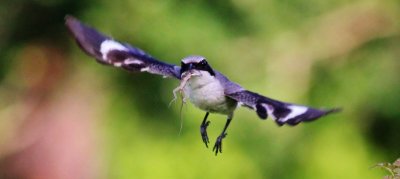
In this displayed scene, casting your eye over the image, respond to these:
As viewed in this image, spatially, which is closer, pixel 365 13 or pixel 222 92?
pixel 222 92

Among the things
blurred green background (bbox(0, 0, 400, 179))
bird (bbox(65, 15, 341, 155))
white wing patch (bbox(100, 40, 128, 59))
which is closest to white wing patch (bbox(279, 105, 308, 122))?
bird (bbox(65, 15, 341, 155))

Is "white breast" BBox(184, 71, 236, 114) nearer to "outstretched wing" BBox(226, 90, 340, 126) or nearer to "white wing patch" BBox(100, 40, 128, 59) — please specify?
"outstretched wing" BBox(226, 90, 340, 126)

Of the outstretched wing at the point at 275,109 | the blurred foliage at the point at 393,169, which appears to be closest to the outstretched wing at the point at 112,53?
the outstretched wing at the point at 275,109

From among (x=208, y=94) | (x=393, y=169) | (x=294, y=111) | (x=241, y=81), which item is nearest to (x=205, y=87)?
(x=208, y=94)

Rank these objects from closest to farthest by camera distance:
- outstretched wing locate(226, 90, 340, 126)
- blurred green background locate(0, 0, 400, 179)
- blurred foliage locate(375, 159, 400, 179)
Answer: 1. outstretched wing locate(226, 90, 340, 126)
2. blurred foliage locate(375, 159, 400, 179)
3. blurred green background locate(0, 0, 400, 179)

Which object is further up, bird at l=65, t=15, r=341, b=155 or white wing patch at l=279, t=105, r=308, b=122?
bird at l=65, t=15, r=341, b=155

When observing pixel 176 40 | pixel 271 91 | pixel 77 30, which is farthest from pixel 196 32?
pixel 77 30

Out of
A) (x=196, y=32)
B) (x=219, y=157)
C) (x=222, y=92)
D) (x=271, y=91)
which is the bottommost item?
(x=222, y=92)

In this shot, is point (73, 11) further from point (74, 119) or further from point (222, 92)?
point (222, 92)
